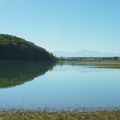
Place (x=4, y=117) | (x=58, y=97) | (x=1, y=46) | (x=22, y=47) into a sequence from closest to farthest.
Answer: (x=4, y=117) → (x=58, y=97) → (x=1, y=46) → (x=22, y=47)

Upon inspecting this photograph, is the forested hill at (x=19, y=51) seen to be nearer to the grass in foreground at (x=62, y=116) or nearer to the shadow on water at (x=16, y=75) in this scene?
the shadow on water at (x=16, y=75)

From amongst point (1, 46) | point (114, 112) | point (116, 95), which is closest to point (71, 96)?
point (116, 95)

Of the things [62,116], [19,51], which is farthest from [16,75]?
[19,51]

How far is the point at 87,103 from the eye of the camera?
3228 cm

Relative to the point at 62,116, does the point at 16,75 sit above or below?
above

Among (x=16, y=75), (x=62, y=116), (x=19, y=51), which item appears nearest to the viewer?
(x=62, y=116)

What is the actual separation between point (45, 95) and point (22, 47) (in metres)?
140

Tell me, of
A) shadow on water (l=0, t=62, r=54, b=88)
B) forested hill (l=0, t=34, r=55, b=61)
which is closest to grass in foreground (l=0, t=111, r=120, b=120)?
shadow on water (l=0, t=62, r=54, b=88)

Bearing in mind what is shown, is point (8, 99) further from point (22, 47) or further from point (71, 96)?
point (22, 47)

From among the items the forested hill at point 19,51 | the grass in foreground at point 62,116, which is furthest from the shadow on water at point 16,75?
the forested hill at point 19,51

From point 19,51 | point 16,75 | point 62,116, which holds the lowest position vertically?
point 62,116

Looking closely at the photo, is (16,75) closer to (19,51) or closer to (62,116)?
(62,116)

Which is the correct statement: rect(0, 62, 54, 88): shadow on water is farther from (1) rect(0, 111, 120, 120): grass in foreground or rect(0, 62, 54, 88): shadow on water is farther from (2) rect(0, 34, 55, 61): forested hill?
(2) rect(0, 34, 55, 61): forested hill

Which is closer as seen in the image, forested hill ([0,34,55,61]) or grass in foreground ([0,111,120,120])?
grass in foreground ([0,111,120,120])
